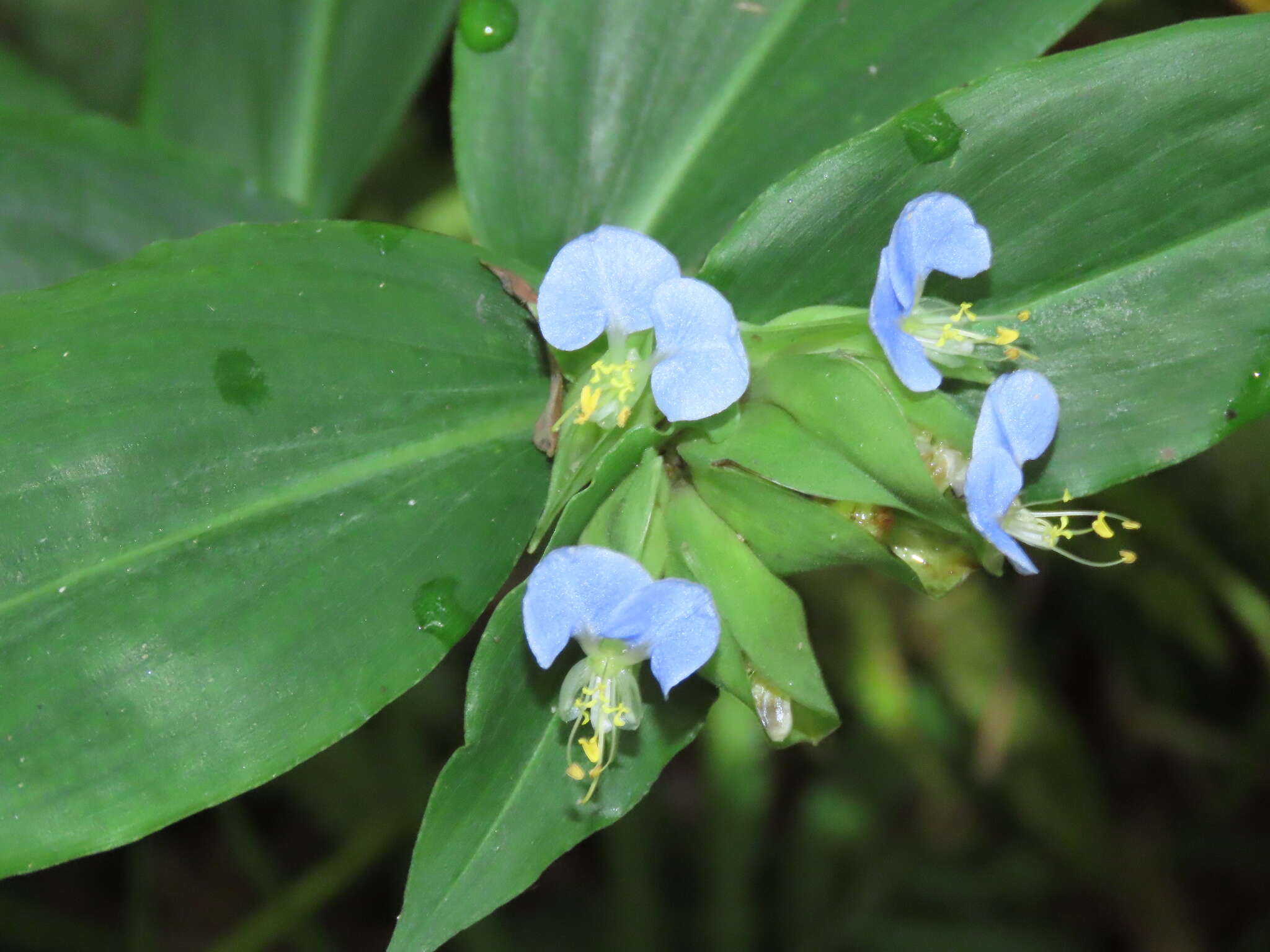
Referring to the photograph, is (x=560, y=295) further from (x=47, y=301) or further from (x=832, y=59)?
(x=832, y=59)

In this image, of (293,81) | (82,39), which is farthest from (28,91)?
(293,81)

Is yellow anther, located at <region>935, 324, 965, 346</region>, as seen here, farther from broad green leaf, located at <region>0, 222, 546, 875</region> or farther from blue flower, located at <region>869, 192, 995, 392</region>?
broad green leaf, located at <region>0, 222, 546, 875</region>

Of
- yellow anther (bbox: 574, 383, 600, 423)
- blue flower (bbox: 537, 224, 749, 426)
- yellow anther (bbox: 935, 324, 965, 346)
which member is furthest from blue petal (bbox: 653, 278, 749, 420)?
yellow anther (bbox: 935, 324, 965, 346)

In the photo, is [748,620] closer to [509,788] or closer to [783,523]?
[783,523]

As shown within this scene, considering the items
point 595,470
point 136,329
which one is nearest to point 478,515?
point 595,470

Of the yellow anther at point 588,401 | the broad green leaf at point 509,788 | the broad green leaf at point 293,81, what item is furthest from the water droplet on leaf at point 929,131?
the broad green leaf at point 293,81

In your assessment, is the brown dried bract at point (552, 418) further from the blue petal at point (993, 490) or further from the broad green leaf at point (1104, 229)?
the blue petal at point (993, 490)

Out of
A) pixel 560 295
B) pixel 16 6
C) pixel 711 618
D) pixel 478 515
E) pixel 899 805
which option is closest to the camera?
pixel 711 618
